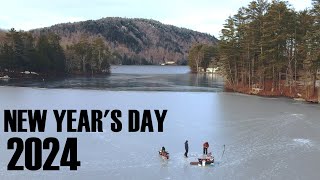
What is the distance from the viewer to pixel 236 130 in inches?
1080

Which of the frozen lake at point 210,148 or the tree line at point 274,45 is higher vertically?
the tree line at point 274,45

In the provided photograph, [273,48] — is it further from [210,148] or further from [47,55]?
[47,55]

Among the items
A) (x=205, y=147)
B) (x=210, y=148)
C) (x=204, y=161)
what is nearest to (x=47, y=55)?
(x=210, y=148)

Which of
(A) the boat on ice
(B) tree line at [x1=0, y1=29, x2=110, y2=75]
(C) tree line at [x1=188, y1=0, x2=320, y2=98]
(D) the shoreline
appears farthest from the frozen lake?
(B) tree line at [x1=0, y1=29, x2=110, y2=75]

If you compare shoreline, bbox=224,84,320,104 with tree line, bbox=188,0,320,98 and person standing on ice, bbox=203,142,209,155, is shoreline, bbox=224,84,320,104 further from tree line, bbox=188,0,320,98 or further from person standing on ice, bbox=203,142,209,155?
person standing on ice, bbox=203,142,209,155

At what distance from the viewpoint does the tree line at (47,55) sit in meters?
91.5

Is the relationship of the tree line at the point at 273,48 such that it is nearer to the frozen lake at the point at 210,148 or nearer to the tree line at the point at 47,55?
the frozen lake at the point at 210,148

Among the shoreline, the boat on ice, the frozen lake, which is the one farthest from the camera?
the shoreline

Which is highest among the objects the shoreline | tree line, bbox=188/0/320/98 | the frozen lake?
tree line, bbox=188/0/320/98

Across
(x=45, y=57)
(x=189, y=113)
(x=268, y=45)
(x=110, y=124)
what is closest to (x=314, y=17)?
(x=268, y=45)

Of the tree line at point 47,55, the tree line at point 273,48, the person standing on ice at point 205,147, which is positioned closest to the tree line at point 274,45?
the tree line at point 273,48

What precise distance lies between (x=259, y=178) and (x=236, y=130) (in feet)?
35.7

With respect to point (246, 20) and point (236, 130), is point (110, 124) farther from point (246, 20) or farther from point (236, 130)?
point (246, 20)

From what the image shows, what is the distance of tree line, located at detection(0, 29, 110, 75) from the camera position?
9150 cm
